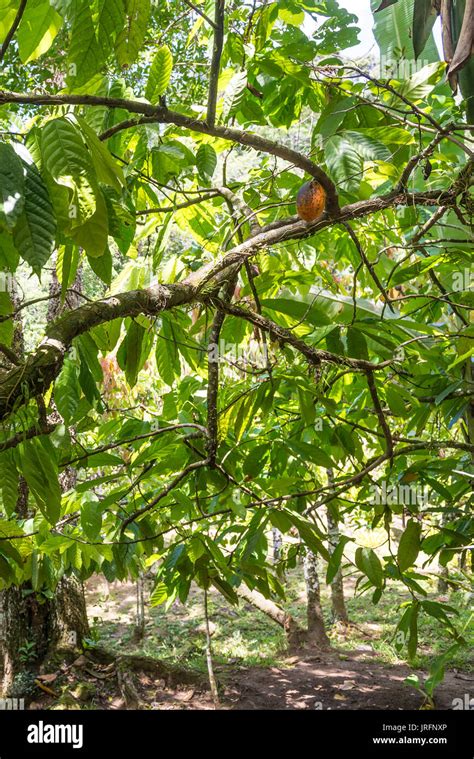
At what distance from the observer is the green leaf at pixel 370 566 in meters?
1.20

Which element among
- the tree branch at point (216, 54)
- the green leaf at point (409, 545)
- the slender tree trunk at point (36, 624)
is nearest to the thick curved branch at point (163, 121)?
the tree branch at point (216, 54)

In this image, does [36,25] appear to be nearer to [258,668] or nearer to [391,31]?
[391,31]

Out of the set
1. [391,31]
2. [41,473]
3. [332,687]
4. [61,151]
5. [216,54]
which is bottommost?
[332,687]

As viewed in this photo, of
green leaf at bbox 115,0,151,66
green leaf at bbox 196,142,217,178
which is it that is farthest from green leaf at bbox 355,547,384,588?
green leaf at bbox 115,0,151,66

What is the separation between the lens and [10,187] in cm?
50

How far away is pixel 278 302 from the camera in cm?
122

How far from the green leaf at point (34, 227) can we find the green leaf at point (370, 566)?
0.89 m

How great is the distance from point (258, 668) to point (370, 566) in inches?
134

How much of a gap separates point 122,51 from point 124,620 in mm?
5994

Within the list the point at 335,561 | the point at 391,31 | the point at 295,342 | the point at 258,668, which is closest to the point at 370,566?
the point at 335,561

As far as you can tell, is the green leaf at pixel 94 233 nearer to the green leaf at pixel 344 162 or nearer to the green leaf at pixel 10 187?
the green leaf at pixel 10 187

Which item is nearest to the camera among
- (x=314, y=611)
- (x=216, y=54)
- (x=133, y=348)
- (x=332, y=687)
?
(x=216, y=54)

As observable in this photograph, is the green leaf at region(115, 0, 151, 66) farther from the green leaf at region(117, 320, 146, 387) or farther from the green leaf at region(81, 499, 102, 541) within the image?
the green leaf at region(81, 499, 102, 541)
